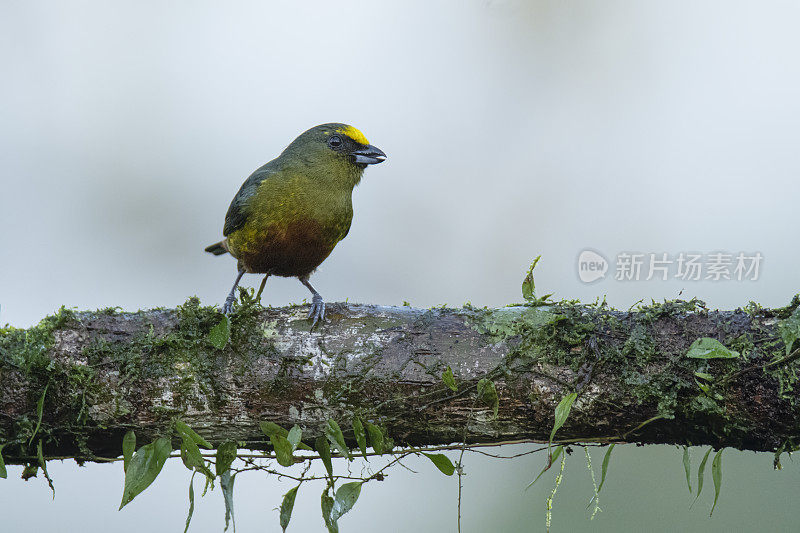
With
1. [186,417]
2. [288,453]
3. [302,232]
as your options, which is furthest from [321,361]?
[302,232]

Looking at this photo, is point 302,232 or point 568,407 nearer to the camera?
point 568,407

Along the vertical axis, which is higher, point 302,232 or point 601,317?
point 302,232

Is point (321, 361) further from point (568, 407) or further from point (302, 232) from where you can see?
point (302, 232)

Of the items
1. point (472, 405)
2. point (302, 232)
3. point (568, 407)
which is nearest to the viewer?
point (568, 407)

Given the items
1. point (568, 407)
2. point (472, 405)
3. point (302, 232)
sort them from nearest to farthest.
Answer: point (568, 407)
point (472, 405)
point (302, 232)

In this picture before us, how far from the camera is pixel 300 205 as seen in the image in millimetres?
3674

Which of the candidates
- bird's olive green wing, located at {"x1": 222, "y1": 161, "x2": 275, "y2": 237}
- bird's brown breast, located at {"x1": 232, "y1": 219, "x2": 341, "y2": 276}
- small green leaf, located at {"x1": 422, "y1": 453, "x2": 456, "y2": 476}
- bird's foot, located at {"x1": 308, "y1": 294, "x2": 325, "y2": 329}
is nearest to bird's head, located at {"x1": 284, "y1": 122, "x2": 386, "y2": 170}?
bird's olive green wing, located at {"x1": 222, "y1": 161, "x2": 275, "y2": 237}

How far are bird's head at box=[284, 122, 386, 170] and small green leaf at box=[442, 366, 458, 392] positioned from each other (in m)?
1.92

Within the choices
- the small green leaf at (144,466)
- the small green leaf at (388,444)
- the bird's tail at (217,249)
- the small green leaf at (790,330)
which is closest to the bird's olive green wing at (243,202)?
the bird's tail at (217,249)

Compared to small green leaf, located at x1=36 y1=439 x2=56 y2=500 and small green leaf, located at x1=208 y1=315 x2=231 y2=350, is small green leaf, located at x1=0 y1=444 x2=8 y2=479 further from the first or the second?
small green leaf, located at x1=208 y1=315 x2=231 y2=350

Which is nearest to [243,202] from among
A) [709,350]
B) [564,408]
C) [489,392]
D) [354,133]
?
[354,133]

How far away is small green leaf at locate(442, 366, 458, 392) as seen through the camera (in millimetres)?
2275

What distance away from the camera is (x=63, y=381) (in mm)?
2438

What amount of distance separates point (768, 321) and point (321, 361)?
4.75 ft
